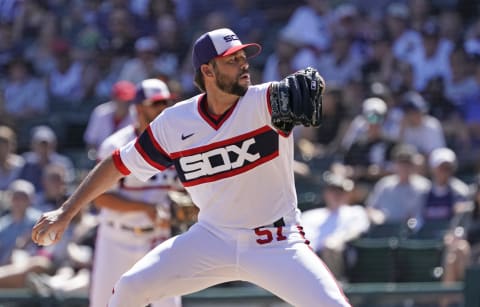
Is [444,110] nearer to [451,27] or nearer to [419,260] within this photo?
[451,27]

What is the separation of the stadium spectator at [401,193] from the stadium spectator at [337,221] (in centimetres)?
24

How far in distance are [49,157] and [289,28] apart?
3447 mm

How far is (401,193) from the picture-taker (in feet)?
32.6

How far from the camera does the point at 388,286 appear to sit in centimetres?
893

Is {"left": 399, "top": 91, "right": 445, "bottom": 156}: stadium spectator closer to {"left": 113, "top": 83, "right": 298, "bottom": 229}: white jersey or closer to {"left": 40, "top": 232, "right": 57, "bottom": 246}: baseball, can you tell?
{"left": 113, "top": 83, "right": 298, "bottom": 229}: white jersey

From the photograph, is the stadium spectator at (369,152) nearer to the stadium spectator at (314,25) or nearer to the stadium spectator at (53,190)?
the stadium spectator at (314,25)

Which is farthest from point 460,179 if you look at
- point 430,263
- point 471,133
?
point 430,263

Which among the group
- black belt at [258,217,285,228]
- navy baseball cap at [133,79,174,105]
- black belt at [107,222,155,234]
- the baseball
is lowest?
black belt at [107,222,155,234]

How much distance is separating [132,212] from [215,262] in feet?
6.37

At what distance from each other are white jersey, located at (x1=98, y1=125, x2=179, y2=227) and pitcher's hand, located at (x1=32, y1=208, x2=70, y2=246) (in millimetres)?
1742

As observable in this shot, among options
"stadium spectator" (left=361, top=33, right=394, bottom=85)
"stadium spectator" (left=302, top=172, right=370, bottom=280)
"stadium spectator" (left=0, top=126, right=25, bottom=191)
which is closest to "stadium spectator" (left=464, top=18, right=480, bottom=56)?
"stadium spectator" (left=361, top=33, right=394, bottom=85)

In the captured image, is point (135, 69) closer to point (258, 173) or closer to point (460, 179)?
point (460, 179)

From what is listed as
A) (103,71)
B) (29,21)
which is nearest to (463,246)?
(103,71)

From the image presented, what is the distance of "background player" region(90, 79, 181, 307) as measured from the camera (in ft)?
23.8
